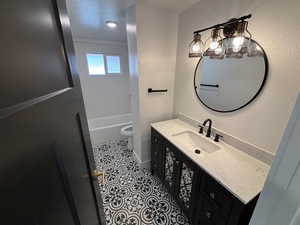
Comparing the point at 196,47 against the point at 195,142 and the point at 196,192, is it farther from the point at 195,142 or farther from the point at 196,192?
the point at 196,192

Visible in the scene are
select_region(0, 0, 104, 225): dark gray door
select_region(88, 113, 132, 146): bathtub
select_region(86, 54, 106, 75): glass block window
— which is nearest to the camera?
select_region(0, 0, 104, 225): dark gray door

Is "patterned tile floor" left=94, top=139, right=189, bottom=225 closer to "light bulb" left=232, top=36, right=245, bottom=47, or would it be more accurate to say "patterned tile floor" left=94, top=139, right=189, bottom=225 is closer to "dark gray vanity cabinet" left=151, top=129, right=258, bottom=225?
"dark gray vanity cabinet" left=151, top=129, right=258, bottom=225

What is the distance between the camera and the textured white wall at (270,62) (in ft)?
2.90

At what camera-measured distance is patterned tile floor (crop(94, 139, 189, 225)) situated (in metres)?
1.44

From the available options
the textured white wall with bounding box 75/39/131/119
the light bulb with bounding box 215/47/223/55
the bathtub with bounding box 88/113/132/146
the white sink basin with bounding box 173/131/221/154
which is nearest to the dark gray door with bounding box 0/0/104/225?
the white sink basin with bounding box 173/131/221/154

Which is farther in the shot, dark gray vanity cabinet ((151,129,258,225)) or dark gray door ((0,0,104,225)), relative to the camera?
dark gray vanity cabinet ((151,129,258,225))

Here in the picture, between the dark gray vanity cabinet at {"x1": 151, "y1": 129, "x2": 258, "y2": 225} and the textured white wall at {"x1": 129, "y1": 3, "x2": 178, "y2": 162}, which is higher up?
the textured white wall at {"x1": 129, "y1": 3, "x2": 178, "y2": 162}

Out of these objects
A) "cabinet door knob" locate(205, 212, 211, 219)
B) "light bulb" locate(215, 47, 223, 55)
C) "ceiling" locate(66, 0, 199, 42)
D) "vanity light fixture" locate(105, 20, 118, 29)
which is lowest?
"cabinet door knob" locate(205, 212, 211, 219)

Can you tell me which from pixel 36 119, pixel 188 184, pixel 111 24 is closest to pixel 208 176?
pixel 188 184

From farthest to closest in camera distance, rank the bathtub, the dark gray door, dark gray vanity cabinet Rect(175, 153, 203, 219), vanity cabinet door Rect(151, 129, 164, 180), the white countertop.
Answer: the bathtub → vanity cabinet door Rect(151, 129, 164, 180) → dark gray vanity cabinet Rect(175, 153, 203, 219) → the white countertop → the dark gray door

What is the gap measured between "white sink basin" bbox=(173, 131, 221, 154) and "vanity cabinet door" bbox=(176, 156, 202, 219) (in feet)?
0.69

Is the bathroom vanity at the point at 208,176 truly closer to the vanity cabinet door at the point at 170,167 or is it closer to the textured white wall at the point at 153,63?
the vanity cabinet door at the point at 170,167

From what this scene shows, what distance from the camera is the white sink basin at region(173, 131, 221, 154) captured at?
4.58 feet

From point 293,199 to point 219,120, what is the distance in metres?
1.13
